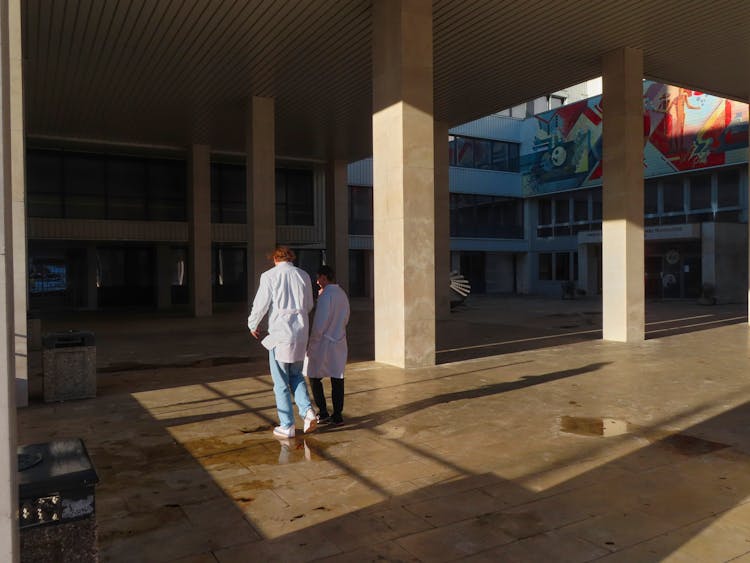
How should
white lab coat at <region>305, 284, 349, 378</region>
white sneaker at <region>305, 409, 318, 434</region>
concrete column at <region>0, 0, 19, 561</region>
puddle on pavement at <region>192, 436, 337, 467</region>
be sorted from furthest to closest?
white lab coat at <region>305, 284, 349, 378</region> < white sneaker at <region>305, 409, 318, 434</region> < puddle on pavement at <region>192, 436, 337, 467</region> < concrete column at <region>0, 0, 19, 561</region>

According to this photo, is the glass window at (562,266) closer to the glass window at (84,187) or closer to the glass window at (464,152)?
the glass window at (464,152)

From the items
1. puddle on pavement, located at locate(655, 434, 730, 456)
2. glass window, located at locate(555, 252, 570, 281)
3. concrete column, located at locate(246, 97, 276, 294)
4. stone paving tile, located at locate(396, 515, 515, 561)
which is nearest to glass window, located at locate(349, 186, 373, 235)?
glass window, located at locate(555, 252, 570, 281)

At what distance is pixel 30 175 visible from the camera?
79.2 ft

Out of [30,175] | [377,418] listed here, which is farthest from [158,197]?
[377,418]

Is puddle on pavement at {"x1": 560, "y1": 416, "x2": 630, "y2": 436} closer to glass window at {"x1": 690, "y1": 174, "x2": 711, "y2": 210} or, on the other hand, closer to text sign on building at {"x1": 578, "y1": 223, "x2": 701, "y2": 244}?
text sign on building at {"x1": 578, "y1": 223, "x2": 701, "y2": 244}

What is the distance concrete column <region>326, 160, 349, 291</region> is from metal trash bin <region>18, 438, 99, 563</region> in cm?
2451

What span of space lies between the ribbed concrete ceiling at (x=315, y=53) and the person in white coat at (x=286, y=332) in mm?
7589

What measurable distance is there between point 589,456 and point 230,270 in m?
27.1

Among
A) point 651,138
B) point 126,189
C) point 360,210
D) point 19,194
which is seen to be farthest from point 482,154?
point 19,194

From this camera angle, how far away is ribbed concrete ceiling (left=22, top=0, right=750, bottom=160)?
11758 mm

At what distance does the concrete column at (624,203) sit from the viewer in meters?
13.2

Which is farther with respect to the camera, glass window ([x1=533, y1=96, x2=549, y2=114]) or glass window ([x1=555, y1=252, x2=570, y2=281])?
glass window ([x1=533, y1=96, x2=549, y2=114])

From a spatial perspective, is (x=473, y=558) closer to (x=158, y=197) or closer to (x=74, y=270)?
(x=158, y=197)

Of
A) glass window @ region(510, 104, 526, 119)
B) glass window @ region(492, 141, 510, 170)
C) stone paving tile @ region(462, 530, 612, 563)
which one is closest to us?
stone paving tile @ region(462, 530, 612, 563)
